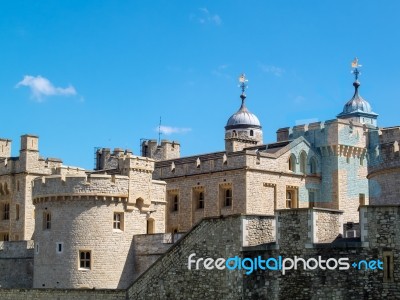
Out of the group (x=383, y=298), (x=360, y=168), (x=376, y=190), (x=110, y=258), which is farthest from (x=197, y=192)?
(x=383, y=298)

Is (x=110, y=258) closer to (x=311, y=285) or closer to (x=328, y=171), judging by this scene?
(x=311, y=285)

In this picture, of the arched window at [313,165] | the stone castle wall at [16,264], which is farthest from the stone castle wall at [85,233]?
the arched window at [313,165]

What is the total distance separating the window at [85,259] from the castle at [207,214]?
53 millimetres

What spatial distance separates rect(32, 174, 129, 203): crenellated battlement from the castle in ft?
0.18

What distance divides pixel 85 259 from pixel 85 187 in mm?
3395

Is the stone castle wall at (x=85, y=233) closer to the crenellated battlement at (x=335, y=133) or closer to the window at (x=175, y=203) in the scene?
the window at (x=175, y=203)

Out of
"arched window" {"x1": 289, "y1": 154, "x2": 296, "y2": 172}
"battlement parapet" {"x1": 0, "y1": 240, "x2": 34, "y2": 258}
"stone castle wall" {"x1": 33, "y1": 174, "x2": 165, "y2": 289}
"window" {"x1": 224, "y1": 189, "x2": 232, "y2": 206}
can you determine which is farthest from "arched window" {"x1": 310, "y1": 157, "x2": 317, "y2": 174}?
"battlement parapet" {"x1": 0, "y1": 240, "x2": 34, "y2": 258}

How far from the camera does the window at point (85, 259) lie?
43.4 meters

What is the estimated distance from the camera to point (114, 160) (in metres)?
66.9

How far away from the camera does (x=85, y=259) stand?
4344cm

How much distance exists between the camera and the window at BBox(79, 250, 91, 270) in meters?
43.4

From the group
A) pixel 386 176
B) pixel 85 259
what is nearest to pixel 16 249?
pixel 85 259

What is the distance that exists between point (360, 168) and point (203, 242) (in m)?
25.3

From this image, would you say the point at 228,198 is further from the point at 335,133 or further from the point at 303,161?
the point at 335,133
